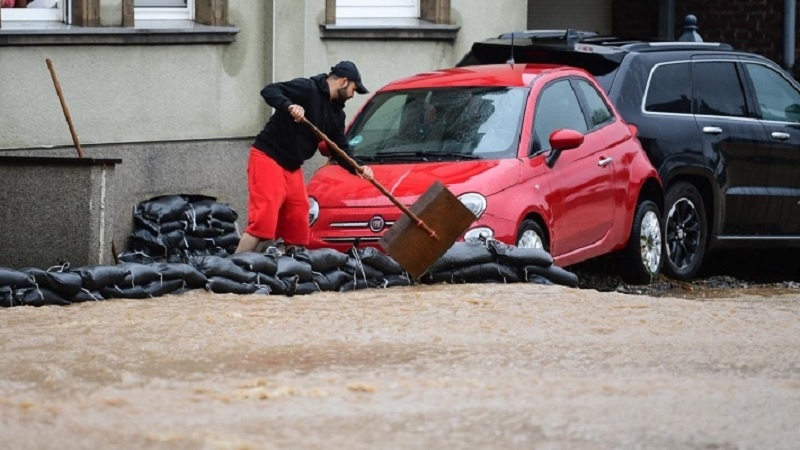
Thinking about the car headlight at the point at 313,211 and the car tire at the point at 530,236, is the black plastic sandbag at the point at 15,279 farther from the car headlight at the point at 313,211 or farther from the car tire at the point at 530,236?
the car tire at the point at 530,236

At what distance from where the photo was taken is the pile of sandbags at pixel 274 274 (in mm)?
10625

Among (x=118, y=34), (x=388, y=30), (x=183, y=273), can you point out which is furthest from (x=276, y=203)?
(x=388, y=30)

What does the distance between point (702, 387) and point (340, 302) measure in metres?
3.15

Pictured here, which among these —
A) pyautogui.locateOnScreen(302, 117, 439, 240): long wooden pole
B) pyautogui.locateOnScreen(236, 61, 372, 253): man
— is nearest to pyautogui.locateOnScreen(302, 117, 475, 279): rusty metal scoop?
pyautogui.locateOnScreen(302, 117, 439, 240): long wooden pole

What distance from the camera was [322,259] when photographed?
1156 cm

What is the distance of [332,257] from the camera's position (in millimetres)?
11609

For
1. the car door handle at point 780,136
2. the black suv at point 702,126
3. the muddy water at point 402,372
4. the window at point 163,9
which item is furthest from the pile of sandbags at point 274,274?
the window at point 163,9

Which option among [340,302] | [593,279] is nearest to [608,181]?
[593,279]

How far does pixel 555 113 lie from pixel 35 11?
448 cm

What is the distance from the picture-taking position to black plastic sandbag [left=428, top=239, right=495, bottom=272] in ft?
39.0

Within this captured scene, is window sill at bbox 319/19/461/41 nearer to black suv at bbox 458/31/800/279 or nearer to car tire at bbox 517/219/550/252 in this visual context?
black suv at bbox 458/31/800/279

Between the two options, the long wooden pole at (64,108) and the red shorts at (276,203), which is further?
the long wooden pole at (64,108)

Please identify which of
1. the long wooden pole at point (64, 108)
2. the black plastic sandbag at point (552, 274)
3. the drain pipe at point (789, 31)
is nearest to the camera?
the black plastic sandbag at point (552, 274)

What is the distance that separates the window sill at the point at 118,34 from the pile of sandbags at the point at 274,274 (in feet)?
12.5
